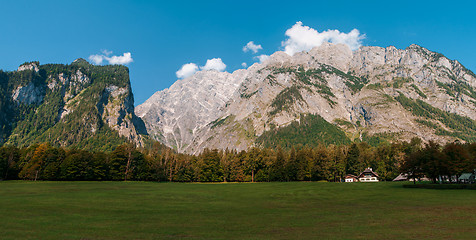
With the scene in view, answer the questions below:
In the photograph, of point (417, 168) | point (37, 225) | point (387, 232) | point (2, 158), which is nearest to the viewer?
point (387, 232)

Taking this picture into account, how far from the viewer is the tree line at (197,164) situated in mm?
105900

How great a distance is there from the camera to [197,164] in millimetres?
137625

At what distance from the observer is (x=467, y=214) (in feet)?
96.1

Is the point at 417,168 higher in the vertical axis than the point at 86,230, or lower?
higher

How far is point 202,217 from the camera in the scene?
28.9 metres

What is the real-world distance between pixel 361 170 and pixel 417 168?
58686 mm

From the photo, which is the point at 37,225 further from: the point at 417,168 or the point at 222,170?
the point at 222,170

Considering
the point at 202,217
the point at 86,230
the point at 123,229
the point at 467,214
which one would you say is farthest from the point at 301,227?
the point at 467,214

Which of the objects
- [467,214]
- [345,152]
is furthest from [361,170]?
[467,214]

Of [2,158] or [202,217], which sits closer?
[202,217]

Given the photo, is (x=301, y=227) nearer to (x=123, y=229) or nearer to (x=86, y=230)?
(x=123, y=229)

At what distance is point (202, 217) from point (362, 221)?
15354mm

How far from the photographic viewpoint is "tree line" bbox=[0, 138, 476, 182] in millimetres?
105900

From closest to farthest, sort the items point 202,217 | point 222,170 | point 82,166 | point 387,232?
point 387,232 < point 202,217 < point 82,166 < point 222,170
